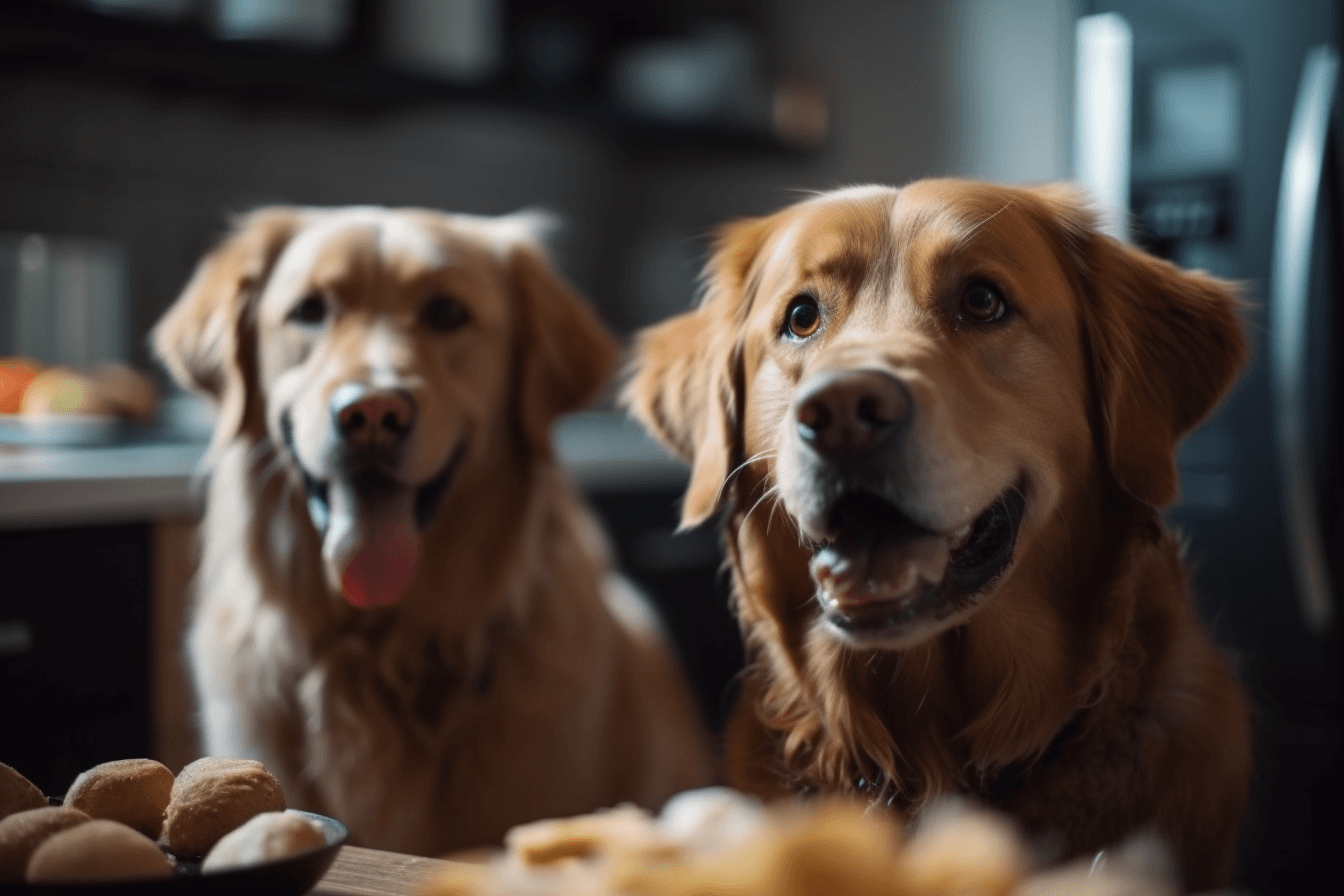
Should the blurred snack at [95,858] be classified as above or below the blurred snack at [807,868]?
below

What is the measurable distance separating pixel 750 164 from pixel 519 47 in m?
0.96

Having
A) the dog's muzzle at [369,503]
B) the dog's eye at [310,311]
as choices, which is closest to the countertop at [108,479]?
the dog's eye at [310,311]

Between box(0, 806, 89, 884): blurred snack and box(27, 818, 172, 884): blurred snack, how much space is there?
2 cm

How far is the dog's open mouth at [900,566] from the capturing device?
42.1 inches

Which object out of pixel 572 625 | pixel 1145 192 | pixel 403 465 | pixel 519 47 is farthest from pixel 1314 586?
pixel 519 47

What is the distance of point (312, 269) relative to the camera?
1.69 m

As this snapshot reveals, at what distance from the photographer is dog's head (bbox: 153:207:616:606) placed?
1.52m

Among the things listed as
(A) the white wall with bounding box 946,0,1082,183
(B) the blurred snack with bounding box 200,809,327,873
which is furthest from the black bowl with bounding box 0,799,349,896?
(A) the white wall with bounding box 946,0,1082,183

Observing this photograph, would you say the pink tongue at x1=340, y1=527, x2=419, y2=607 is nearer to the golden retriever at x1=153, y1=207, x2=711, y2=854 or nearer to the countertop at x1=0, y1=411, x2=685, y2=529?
the golden retriever at x1=153, y1=207, x2=711, y2=854

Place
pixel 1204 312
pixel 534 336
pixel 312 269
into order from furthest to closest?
pixel 534 336
pixel 312 269
pixel 1204 312

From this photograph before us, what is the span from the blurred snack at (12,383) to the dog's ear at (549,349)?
4.45 feet

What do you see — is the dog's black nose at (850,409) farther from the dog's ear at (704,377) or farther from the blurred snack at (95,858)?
the blurred snack at (95,858)

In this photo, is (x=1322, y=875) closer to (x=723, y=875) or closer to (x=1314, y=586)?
(x=1314, y=586)

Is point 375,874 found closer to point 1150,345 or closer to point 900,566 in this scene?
point 900,566
